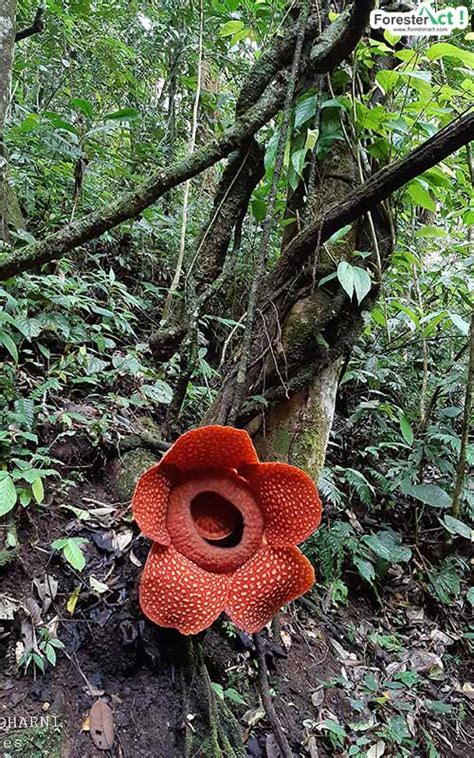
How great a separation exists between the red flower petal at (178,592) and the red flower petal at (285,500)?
19 centimetres

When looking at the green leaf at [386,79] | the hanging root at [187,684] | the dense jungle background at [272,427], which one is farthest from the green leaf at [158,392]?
the green leaf at [386,79]

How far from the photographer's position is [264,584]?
121 centimetres

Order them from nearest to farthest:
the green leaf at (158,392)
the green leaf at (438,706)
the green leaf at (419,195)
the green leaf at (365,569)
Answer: the green leaf at (419,195) < the green leaf at (438,706) < the green leaf at (158,392) < the green leaf at (365,569)

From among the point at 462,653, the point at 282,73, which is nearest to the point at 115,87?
the point at 282,73

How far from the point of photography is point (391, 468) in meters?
2.90

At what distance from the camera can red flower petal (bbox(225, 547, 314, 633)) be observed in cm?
121

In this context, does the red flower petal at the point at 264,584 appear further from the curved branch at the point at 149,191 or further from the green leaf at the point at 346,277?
the curved branch at the point at 149,191

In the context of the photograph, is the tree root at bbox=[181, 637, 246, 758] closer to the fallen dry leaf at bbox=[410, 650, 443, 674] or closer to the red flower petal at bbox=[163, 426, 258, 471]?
the red flower petal at bbox=[163, 426, 258, 471]

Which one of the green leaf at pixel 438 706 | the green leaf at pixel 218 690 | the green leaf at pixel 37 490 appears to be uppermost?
the green leaf at pixel 37 490

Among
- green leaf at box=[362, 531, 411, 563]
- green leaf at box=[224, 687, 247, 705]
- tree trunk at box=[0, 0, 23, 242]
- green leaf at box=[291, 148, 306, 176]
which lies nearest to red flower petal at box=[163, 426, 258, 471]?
green leaf at box=[224, 687, 247, 705]

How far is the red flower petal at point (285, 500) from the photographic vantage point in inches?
48.3

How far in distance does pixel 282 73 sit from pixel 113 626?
73.9 inches

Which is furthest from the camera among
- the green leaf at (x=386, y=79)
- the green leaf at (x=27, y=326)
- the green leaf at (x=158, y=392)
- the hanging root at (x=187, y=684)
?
the green leaf at (x=158, y=392)

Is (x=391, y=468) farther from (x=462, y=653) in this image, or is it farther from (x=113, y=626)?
(x=113, y=626)
